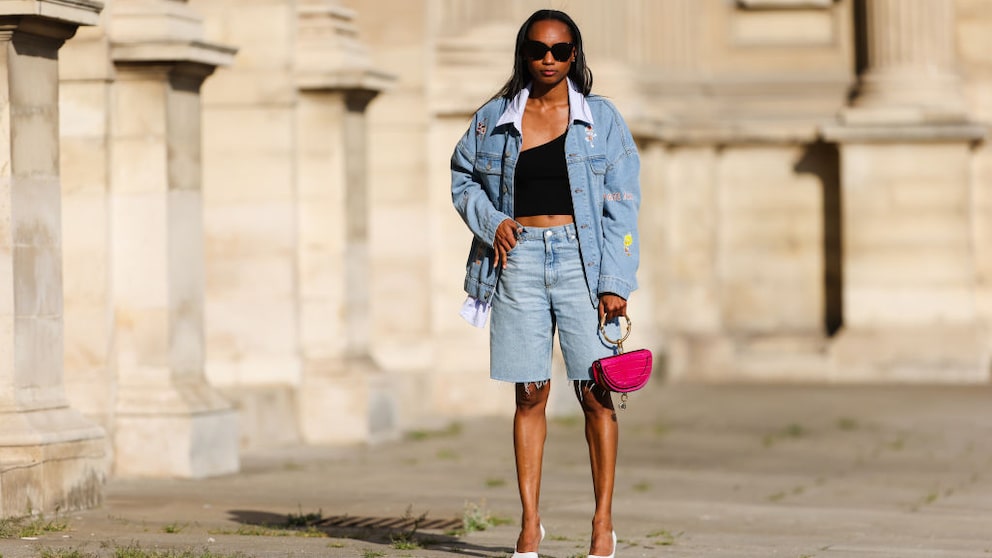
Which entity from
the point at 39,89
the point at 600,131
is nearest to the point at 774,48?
the point at 39,89

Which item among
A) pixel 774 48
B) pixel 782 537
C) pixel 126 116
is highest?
pixel 774 48

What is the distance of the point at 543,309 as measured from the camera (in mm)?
7254

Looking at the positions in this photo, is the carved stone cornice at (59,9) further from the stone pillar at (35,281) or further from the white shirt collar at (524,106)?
the white shirt collar at (524,106)

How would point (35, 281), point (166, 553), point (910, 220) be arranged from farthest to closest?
point (910, 220), point (35, 281), point (166, 553)

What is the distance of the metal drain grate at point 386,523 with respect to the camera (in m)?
8.86

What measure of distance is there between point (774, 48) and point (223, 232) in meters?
9.94

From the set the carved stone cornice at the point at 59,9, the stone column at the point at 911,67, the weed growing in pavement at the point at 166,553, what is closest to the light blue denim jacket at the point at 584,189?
the weed growing in pavement at the point at 166,553

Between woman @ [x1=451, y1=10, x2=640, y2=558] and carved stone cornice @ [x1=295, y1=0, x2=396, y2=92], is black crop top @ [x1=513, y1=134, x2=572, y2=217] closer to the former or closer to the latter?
woman @ [x1=451, y1=10, x2=640, y2=558]

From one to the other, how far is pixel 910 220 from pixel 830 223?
3.41 ft

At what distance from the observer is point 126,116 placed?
11273 millimetres

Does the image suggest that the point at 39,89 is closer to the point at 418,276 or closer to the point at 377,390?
the point at 377,390

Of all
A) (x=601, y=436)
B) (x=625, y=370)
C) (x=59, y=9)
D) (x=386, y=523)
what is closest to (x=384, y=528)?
(x=386, y=523)

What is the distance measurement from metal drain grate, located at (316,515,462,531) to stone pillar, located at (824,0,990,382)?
39.0 ft

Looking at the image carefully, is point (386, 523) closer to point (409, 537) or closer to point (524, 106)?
point (409, 537)
